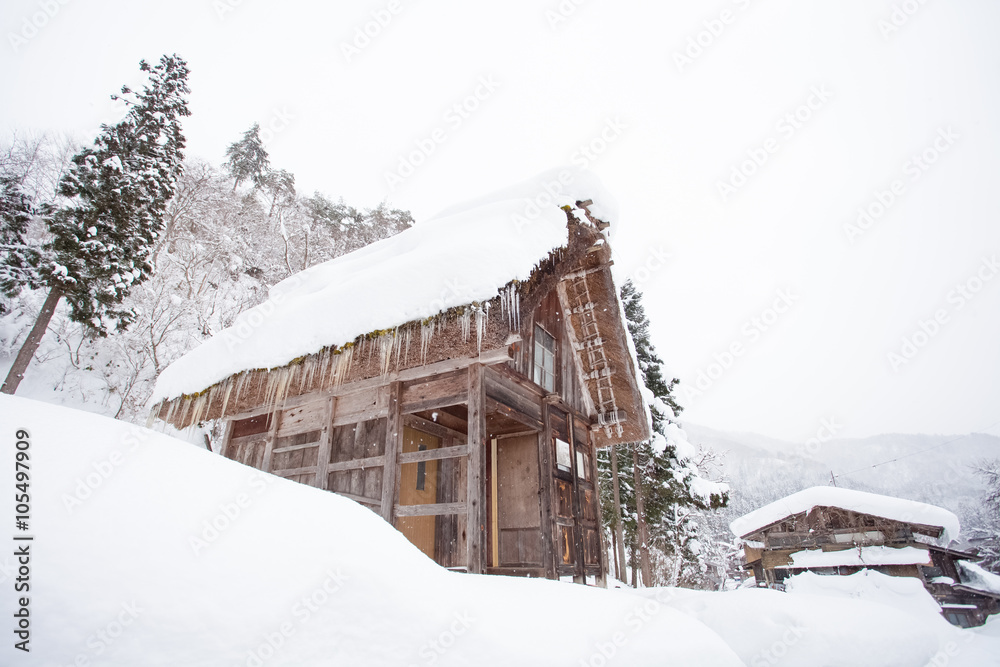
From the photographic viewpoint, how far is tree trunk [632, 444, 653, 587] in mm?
15172

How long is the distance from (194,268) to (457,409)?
21851 mm

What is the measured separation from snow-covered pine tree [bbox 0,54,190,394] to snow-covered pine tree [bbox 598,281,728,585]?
16.6 m

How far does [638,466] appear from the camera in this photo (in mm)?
16828

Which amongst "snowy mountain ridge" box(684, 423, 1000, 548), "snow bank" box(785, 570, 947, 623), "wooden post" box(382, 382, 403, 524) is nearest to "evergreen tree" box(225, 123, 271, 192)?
"wooden post" box(382, 382, 403, 524)

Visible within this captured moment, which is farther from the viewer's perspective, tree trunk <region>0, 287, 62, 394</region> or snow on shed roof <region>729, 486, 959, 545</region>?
snow on shed roof <region>729, 486, 959, 545</region>

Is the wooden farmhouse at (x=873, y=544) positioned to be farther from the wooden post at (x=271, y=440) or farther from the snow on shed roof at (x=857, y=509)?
the wooden post at (x=271, y=440)

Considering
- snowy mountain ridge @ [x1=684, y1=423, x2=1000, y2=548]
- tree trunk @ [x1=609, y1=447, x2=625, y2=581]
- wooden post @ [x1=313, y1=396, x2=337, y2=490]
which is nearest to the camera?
wooden post @ [x1=313, y1=396, x2=337, y2=490]

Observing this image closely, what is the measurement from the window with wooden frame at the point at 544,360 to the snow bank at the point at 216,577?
552 cm

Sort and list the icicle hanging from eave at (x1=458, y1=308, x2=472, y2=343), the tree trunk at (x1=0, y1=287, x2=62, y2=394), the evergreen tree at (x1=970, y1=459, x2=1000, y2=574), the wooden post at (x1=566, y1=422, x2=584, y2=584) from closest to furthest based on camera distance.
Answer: the icicle hanging from eave at (x1=458, y1=308, x2=472, y2=343), the wooden post at (x1=566, y1=422, x2=584, y2=584), the tree trunk at (x1=0, y1=287, x2=62, y2=394), the evergreen tree at (x1=970, y1=459, x2=1000, y2=574)

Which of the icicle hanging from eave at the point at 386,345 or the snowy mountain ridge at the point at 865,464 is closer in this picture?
the icicle hanging from eave at the point at 386,345

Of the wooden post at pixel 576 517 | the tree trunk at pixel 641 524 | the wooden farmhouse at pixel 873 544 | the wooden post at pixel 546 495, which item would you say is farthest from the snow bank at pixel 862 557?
the wooden post at pixel 546 495

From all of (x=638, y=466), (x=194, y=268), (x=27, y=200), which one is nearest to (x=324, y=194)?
(x=194, y=268)

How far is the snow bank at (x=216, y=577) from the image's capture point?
1501 millimetres

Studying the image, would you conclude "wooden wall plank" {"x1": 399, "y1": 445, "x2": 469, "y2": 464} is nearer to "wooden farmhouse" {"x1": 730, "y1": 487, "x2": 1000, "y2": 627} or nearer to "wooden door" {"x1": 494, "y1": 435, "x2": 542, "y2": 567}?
"wooden door" {"x1": 494, "y1": 435, "x2": 542, "y2": 567}
